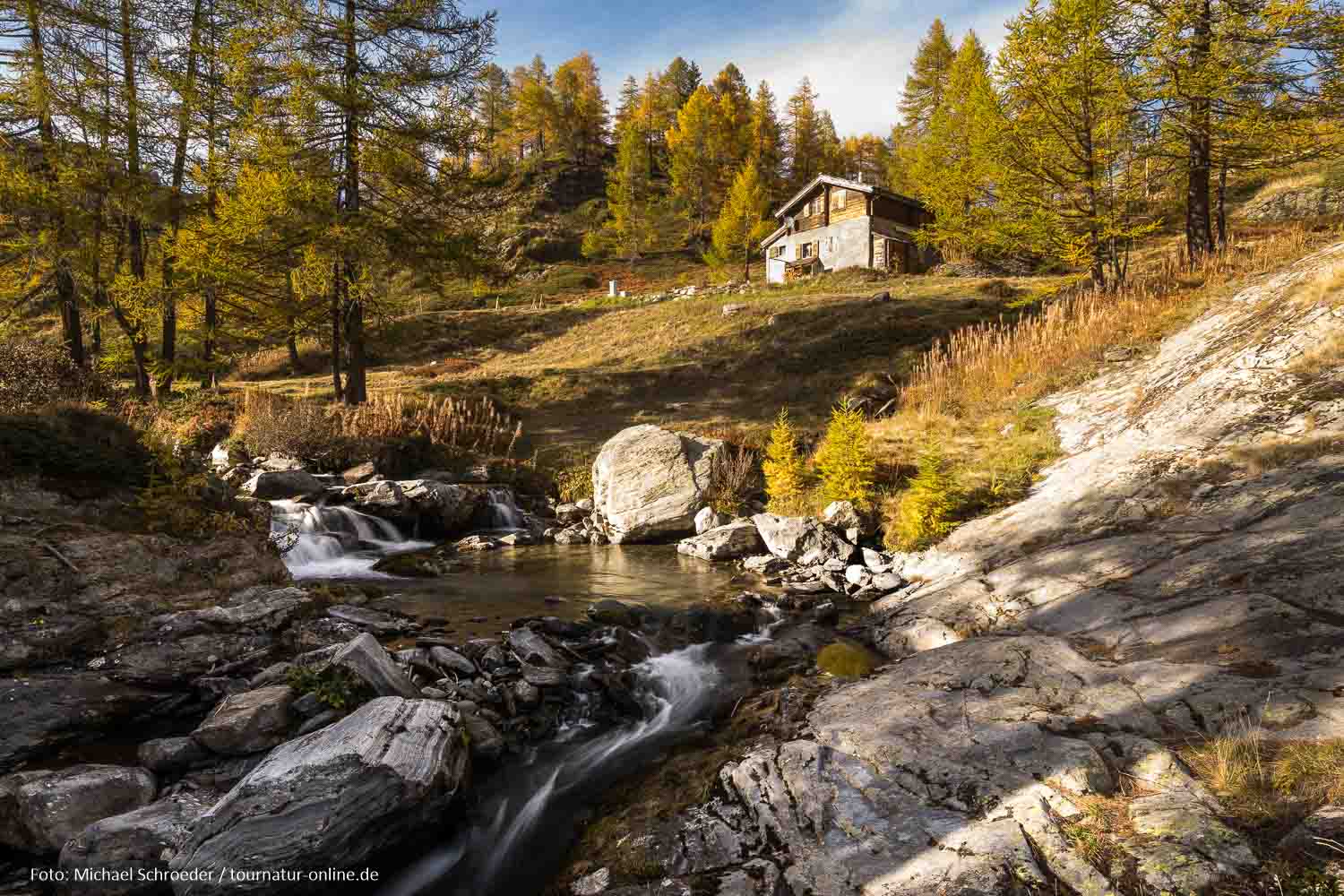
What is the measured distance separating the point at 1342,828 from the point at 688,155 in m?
71.3

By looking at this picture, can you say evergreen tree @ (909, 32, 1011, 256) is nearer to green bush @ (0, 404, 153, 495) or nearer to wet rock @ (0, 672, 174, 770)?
green bush @ (0, 404, 153, 495)

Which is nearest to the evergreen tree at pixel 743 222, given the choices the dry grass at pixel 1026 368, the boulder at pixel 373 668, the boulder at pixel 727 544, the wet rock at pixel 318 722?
the dry grass at pixel 1026 368

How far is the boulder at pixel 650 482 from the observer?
1426 centimetres

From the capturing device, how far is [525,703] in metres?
5.87

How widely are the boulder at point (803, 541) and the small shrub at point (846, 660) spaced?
11.5 ft

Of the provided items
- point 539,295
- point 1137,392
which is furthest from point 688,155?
point 1137,392

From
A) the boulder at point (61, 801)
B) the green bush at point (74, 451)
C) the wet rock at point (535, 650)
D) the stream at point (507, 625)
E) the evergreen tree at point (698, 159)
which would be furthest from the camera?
the evergreen tree at point (698, 159)

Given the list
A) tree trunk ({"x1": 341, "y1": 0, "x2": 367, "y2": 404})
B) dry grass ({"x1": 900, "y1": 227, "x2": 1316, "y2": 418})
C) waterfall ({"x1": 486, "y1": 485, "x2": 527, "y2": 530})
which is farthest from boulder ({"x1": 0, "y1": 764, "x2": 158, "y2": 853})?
tree trunk ({"x1": 341, "y1": 0, "x2": 367, "y2": 404})

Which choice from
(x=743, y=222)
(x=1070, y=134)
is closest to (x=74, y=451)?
(x=1070, y=134)

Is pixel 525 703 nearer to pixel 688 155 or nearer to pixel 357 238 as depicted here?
pixel 357 238

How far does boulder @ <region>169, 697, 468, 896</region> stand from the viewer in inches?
135

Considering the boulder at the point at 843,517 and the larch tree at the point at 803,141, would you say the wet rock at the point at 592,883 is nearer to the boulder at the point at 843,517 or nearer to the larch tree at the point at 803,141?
the boulder at the point at 843,517

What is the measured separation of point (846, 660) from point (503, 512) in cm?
1060

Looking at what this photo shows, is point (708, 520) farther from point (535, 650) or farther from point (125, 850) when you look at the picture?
point (125, 850)
